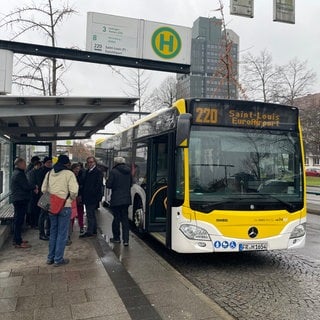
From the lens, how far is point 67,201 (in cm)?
603

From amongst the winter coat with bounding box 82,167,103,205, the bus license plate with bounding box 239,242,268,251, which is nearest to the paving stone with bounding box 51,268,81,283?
the bus license plate with bounding box 239,242,268,251

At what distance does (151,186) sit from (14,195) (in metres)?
2.65

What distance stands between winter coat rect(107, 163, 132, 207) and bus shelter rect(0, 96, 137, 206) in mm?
1298

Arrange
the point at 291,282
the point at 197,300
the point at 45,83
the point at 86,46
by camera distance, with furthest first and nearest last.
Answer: the point at 45,83, the point at 86,46, the point at 291,282, the point at 197,300

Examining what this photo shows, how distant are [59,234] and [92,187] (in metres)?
2.37

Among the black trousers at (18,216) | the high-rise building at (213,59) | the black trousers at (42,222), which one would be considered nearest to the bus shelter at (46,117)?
the black trousers at (42,222)

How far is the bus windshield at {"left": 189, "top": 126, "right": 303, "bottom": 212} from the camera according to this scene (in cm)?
588

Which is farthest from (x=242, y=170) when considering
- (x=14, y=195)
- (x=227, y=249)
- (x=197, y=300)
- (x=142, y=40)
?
(x=142, y=40)

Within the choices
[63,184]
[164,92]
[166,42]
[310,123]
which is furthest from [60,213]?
[310,123]

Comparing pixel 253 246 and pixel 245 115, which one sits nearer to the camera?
pixel 253 246

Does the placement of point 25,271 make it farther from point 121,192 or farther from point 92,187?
point 92,187

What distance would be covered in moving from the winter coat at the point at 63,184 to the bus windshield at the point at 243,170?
1.91 meters

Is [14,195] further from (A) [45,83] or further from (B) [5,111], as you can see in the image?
(A) [45,83]

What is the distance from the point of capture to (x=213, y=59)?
17438 mm
